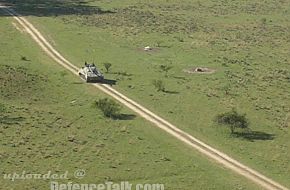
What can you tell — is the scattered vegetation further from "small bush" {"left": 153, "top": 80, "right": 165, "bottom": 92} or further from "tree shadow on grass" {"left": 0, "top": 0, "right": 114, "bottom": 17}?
"tree shadow on grass" {"left": 0, "top": 0, "right": 114, "bottom": 17}

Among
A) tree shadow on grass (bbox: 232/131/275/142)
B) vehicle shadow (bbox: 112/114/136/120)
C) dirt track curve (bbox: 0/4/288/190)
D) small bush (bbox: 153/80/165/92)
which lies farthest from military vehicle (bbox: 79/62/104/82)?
tree shadow on grass (bbox: 232/131/275/142)

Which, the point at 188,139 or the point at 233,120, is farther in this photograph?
the point at 233,120

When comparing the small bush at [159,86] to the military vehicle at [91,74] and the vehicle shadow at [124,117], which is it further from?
the vehicle shadow at [124,117]

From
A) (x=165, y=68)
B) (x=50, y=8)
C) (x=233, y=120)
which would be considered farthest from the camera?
(x=50, y=8)

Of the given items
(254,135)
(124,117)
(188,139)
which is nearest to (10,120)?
(124,117)

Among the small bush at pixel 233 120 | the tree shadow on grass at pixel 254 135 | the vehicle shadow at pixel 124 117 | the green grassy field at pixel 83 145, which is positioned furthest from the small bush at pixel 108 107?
the tree shadow on grass at pixel 254 135

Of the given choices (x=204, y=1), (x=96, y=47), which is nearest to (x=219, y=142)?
(x=96, y=47)

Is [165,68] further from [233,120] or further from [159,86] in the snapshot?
[233,120]
